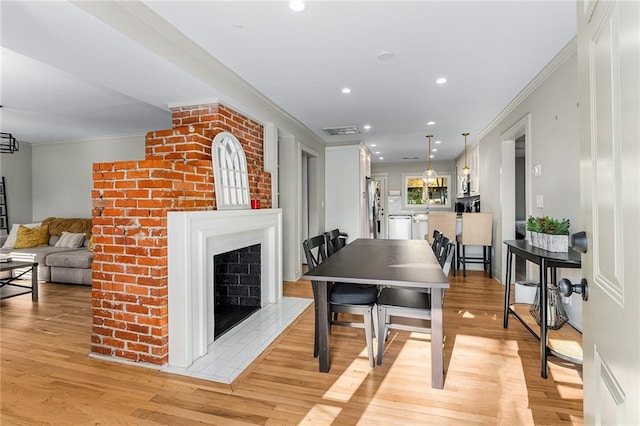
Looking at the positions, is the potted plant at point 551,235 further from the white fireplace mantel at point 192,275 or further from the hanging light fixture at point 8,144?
the hanging light fixture at point 8,144

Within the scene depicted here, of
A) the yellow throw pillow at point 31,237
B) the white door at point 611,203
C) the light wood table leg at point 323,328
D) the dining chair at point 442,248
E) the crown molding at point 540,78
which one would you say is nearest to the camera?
the white door at point 611,203

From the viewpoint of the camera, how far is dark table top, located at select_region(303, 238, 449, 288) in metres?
1.92

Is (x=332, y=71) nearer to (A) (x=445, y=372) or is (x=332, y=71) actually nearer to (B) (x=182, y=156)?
(B) (x=182, y=156)

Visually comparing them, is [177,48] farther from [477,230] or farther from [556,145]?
[477,230]

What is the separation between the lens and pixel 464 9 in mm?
2049

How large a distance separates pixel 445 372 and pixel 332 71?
8.67ft

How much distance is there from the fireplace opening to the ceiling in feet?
5.50

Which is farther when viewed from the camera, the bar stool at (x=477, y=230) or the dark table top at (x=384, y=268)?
the bar stool at (x=477, y=230)

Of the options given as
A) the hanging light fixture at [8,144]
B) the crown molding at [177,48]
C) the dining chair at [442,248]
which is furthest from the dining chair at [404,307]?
the hanging light fixture at [8,144]

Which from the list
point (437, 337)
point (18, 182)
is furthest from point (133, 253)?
point (18, 182)

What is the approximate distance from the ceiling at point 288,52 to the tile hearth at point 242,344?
86.6 inches

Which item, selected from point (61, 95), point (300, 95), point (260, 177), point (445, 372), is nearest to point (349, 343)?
point (445, 372)

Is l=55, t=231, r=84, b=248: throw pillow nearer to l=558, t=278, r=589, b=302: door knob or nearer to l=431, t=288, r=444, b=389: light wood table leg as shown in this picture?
l=431, t=288, r=444, b=389: light wood table leg

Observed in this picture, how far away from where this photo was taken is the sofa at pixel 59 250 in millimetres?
4547
